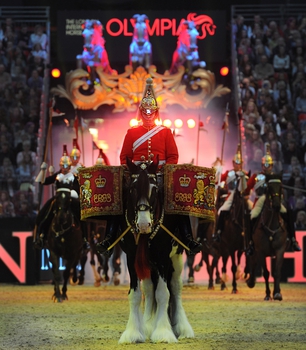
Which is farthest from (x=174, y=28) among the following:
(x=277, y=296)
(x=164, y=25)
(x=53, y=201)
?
(x=277, y=296)

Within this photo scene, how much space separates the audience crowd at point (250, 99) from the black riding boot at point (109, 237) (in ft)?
45.4

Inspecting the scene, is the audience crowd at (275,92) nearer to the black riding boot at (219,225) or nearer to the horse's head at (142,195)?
the black riding boot at (219,225)

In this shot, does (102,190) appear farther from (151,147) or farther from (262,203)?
(262,203)

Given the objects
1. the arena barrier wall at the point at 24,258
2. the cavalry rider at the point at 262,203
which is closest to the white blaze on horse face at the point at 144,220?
the cavalry rider at the point at 262,203

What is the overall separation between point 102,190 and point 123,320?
9.21 ft

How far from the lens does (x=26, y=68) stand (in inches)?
1191

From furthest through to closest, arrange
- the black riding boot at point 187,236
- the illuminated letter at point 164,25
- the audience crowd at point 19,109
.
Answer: the illuminated letter at point 164,25
the audience crowd at point 19,109
the black riding boot at point 187,236

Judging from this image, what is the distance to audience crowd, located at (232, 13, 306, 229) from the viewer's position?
26484 mm

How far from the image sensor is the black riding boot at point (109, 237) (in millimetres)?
10406

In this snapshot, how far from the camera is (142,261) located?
10.1 meters

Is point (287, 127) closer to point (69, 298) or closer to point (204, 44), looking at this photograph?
point (204, 44)

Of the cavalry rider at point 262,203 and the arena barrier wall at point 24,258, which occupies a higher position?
the cavalry rider at point 262,203

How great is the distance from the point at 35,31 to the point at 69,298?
49.7 ft

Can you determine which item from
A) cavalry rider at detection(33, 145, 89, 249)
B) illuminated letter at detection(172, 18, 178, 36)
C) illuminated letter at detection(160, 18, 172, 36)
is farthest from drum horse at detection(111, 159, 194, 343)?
illuminated letter at detection(160, 18, 172, 36)
